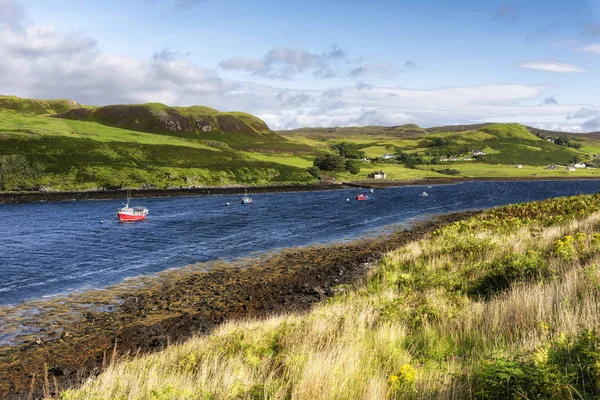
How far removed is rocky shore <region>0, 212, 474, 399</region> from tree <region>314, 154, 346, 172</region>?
11731cm

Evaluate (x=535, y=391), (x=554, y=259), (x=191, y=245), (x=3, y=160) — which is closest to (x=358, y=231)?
(x=191, y=245)

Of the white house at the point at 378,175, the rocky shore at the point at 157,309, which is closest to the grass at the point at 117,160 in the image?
the white house at the point at 378,175

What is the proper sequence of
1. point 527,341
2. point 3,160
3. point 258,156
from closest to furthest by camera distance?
point 527,341 < point 3,160 < point 258,156

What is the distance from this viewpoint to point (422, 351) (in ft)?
28.9

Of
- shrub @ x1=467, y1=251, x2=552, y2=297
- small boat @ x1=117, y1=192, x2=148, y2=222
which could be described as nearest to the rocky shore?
shrub @ x1=467, y1=251, x2=552, y2=297

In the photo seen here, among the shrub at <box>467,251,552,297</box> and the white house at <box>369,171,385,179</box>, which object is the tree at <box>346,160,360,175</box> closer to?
the white house at <box>369,171,385,179</box>

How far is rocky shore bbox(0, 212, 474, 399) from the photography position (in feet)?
57.6

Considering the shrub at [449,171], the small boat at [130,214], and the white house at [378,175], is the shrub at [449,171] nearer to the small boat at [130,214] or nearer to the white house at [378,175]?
the white house at [378,175]

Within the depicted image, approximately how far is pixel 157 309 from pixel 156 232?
1162 inches

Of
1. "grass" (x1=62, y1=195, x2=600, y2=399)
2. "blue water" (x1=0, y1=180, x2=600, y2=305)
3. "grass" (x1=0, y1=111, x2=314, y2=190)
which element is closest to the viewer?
"grass" (x1=62, y1=195, x2=600, y2=399)

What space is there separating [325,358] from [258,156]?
152 metres

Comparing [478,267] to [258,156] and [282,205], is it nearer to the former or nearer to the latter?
[282,205]

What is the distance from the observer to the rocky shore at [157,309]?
17562mm

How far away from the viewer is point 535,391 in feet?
17.7
